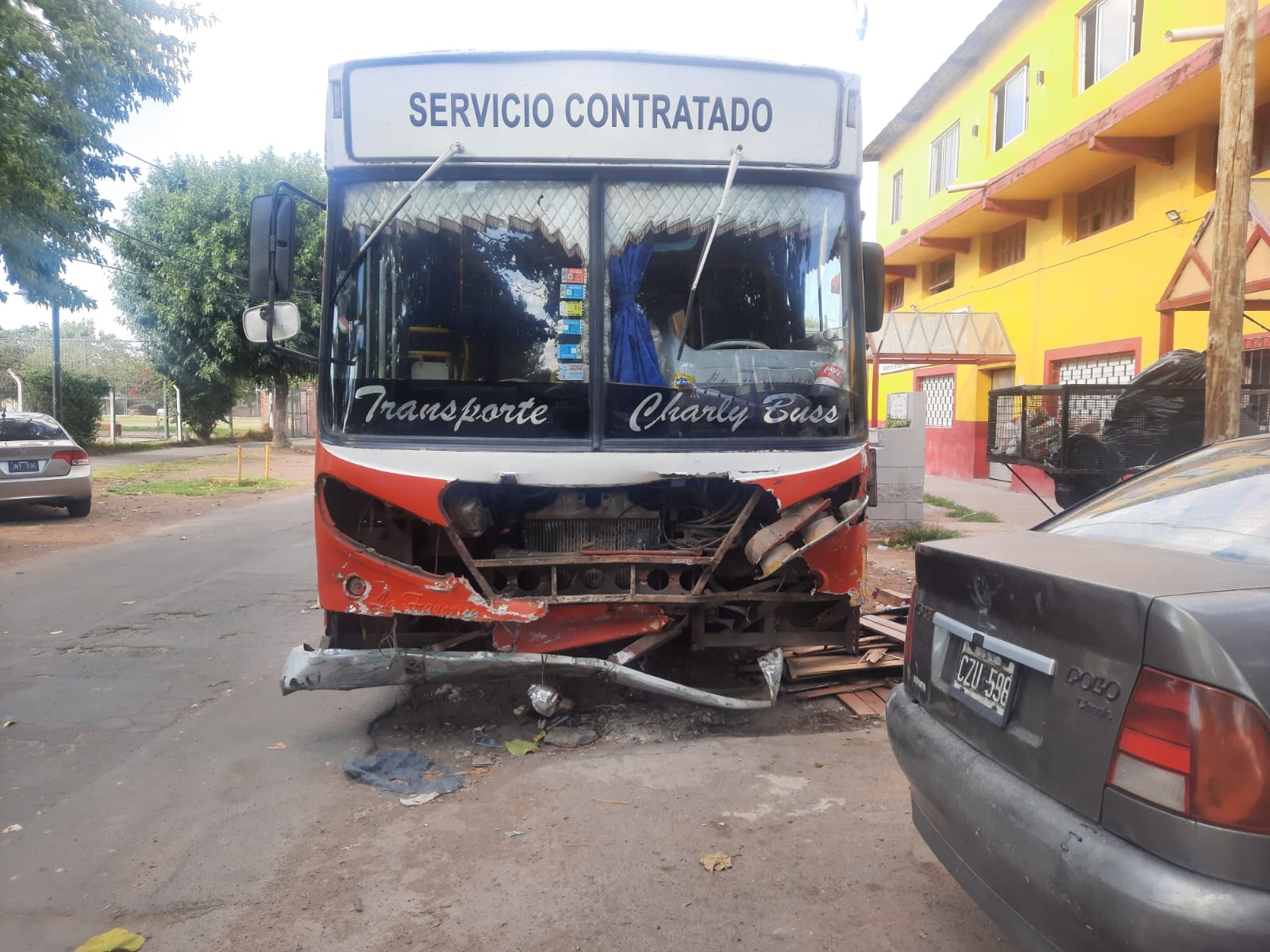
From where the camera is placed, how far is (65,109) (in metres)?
9.99

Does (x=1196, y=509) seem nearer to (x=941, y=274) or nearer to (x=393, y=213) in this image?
(x=393, y=213)

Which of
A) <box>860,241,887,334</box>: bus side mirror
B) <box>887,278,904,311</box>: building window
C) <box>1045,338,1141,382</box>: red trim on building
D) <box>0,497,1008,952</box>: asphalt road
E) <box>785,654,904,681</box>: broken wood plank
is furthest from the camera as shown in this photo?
<box>887,278,904,311</box>: building window

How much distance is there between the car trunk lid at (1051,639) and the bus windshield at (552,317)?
5.53ft

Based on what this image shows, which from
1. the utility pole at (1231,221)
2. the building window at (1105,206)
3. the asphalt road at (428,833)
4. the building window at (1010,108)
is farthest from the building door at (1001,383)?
the asphalt road at (428,833)

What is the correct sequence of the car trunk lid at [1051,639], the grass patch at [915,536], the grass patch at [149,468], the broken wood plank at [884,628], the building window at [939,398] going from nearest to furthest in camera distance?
the car trunk lid at [1051,639], the broken wood plank at [884,628], the grass patch at [915,536], the building window at [939,398], the grass patch at [149,468]

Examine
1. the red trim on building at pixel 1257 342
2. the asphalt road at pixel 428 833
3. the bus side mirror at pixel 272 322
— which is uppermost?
the red trim on building at pixel 1257 342

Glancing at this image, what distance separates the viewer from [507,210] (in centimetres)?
399

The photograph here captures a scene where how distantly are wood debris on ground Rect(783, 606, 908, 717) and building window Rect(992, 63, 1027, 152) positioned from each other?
12.8 metres

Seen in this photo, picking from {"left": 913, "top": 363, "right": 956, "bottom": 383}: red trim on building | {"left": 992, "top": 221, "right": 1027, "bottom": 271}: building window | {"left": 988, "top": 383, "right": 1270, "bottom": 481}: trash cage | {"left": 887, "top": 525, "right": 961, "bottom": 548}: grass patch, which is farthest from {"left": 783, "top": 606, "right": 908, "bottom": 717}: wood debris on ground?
{"left": 913, "top": 363, "right": 956, "bottom": 383}: red trim on building

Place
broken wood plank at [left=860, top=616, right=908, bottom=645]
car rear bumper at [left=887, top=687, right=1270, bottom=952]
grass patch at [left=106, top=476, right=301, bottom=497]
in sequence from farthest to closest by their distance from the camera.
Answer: grass patch at [left=106, top=476, right=301, bottom=497]
broken wood plank at [left=860, top=616, right=908, bottom=645]
car rear bumper at [left=887, top=687, right=1270, bottom=952]

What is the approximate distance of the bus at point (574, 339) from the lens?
3.89 metres

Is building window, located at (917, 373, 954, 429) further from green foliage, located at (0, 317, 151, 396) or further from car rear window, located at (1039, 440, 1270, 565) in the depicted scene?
green foliage, located at (0, 317, 151, 396)

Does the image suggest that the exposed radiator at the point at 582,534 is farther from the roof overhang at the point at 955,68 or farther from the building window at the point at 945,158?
the building window at the point at 945,158

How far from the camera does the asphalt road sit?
266 centimetres
